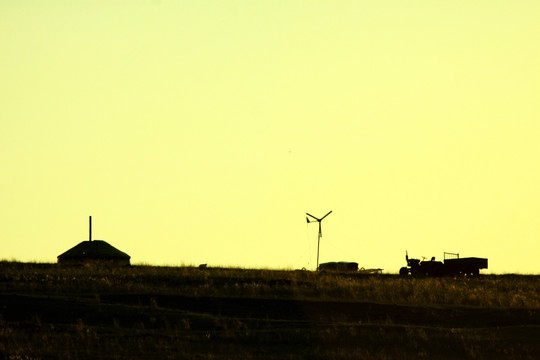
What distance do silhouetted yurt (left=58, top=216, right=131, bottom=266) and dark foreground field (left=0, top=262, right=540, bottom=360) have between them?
76.9ft

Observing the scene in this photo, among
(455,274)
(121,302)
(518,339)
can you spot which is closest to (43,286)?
(121,302)

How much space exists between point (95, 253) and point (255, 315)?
5048cm

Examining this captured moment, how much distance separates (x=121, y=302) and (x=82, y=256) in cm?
4620

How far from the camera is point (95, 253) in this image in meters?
105

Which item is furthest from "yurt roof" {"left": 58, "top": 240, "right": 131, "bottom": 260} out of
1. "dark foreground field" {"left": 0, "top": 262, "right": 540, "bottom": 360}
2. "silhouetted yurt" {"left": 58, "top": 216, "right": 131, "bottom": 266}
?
"dark foreground field" {"left": 0, "top": 262, "right": 540, "bottom": 360}

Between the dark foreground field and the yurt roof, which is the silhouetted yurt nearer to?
the yurt roof

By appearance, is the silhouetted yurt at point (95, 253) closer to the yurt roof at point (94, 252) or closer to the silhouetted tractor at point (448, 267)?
the yurt roof at point (94, 252)

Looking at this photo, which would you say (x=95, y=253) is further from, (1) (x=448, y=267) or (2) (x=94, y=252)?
(1) (x=448, y=267)

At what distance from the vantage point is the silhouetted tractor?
90438mm

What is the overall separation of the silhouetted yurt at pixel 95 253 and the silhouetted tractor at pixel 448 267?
25.1 metres

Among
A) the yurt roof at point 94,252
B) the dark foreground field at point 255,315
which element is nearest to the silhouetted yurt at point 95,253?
the yurt roof at point 94,252

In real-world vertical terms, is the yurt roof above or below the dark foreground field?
above

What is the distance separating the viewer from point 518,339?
46.5 metres

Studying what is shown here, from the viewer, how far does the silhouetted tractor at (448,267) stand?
90.4 m
